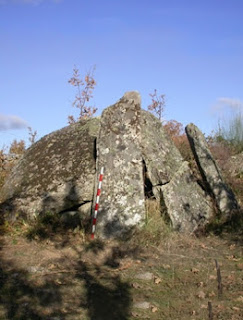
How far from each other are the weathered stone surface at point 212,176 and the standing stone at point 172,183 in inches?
12.2

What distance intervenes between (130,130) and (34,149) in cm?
263

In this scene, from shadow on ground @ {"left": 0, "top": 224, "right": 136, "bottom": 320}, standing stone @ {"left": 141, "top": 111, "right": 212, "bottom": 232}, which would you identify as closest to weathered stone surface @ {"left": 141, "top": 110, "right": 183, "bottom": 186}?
standing stone @ {"left": 141, "top": 111, "right": 212, "bottom": 232}

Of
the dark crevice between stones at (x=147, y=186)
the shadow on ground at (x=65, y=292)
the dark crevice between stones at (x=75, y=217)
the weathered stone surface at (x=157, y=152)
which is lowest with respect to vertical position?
the shadow on ground at (x=65, y=292)

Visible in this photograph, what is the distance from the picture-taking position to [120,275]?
7.09m

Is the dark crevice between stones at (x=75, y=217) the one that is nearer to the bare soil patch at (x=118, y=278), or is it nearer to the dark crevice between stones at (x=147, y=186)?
the bare soil patch at (x=118, y=278)

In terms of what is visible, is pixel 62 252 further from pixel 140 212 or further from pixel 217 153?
pixel 217 153

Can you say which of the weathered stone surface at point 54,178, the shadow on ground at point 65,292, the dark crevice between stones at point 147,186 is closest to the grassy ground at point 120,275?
the shadow on ground at point 65,292

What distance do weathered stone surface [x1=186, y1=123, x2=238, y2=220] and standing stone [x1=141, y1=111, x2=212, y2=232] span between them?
0.31 meters

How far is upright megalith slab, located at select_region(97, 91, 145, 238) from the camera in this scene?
9102 millimetres

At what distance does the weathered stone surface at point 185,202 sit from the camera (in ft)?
31.5

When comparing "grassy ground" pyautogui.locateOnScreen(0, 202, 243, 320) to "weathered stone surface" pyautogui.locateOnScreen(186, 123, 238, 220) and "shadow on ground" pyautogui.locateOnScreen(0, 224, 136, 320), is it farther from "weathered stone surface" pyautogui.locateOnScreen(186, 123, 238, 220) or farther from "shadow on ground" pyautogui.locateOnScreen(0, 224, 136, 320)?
"weathered stone surface" pyautogui.locateOnScreen(186, 123, 238, 220)

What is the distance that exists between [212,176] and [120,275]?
458 centimetres

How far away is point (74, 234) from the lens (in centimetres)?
901

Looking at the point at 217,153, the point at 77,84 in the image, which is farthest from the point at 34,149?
the point at 77,84
